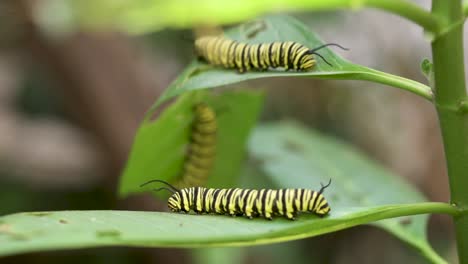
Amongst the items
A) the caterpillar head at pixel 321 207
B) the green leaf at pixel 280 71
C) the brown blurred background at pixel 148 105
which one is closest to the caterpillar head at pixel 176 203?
the green leaf at pixel 280 71

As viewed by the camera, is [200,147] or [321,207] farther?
[200,147]

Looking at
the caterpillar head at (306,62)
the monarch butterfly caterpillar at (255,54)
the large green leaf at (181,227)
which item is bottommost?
the large green leaf at (181,227)

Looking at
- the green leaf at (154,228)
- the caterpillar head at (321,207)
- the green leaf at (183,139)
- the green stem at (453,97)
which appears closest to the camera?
the green leaf at (154,228)

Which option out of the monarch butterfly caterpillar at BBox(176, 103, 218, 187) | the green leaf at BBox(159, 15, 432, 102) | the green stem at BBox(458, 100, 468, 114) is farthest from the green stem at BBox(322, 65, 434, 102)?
the monarch butterfly caterpillar at BBox(176, 103, 218, 187)

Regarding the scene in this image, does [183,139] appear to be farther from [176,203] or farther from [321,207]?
[321,207]

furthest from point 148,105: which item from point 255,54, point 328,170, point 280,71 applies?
point 280,71

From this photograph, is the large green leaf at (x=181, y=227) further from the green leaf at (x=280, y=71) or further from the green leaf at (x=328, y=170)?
the green leaf at (x=280, y=71)
